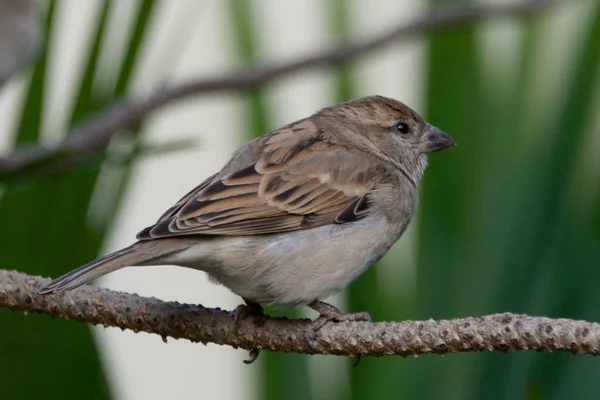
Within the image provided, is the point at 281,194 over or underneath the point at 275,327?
over

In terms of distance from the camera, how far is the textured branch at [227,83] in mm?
2168

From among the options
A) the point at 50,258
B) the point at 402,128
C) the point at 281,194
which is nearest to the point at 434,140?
the point at 402,128

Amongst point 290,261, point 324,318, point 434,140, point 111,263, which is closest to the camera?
point 111,263

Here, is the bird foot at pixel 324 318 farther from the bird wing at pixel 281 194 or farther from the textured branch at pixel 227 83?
the textured branch at pixel 227 83

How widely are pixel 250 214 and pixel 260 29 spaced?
90cm

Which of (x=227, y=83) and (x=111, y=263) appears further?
(x=227, y=83)

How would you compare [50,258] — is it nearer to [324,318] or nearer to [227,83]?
[227,83]

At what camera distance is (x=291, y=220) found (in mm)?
2162

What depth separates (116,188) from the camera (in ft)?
7.64

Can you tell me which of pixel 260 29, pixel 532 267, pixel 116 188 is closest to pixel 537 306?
pixel 532 267

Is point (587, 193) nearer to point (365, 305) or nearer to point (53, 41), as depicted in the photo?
point (365, 305)

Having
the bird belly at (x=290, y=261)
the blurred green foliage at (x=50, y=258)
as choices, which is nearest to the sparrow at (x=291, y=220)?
the bird belly at (x=290, y=261)

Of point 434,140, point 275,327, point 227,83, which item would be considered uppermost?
point 227,83

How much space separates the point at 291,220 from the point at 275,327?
0.93 ft
